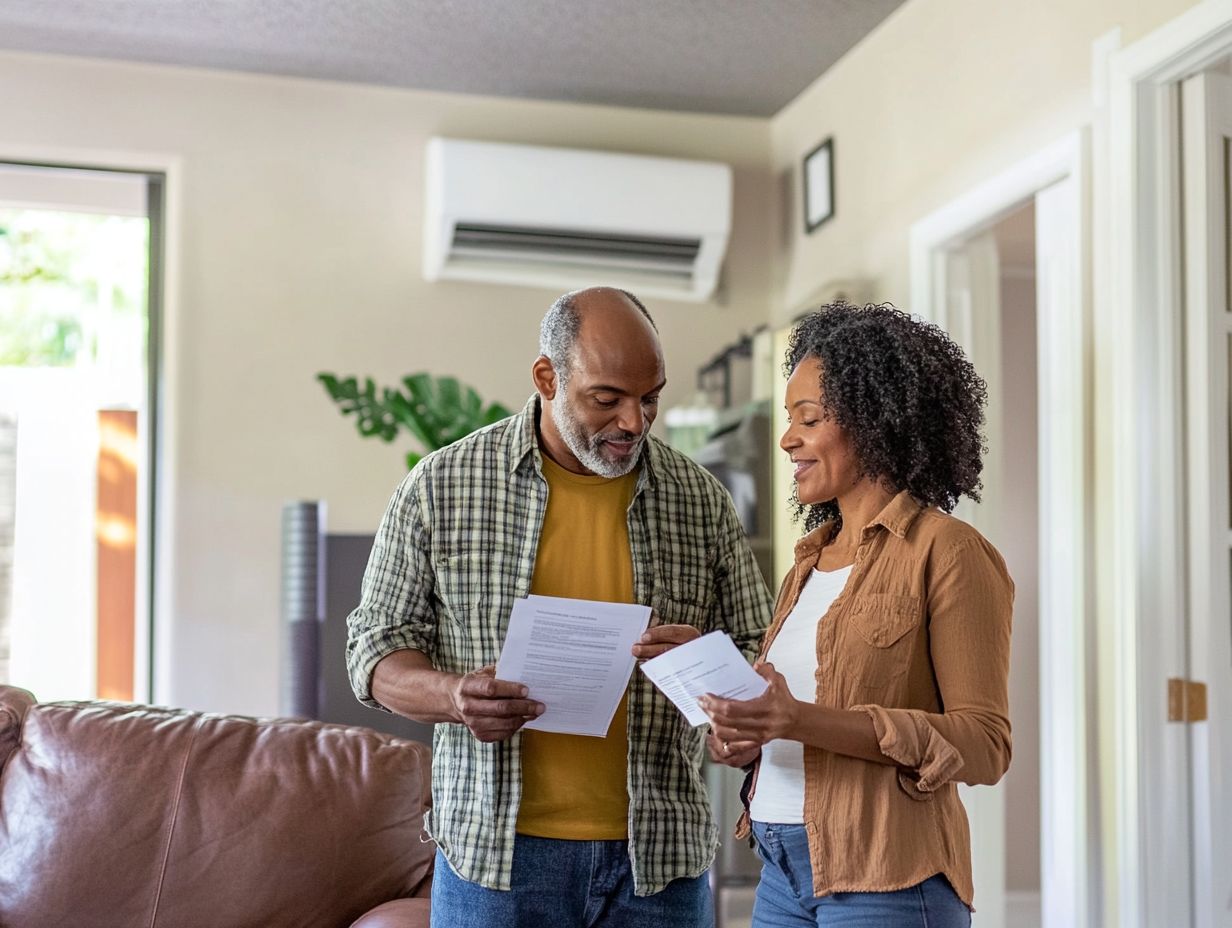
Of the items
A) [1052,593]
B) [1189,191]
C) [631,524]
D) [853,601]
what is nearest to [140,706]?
[631,524]

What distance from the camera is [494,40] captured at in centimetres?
379

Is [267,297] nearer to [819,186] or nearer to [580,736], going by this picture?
[819,186]

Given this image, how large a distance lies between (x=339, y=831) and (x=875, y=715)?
1133 millimetres

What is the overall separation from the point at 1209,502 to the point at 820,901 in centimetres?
136

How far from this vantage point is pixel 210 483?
402cm

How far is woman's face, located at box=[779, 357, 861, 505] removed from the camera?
1.55 metres

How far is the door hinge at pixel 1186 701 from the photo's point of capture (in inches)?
95.6

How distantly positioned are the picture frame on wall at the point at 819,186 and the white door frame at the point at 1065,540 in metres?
0.99

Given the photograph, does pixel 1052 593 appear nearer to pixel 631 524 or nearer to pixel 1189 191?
pixel 1189 191

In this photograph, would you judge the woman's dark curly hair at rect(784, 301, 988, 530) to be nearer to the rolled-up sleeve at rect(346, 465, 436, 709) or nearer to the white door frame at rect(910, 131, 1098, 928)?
the rolled-up sleeve at rect(346, 465, 436, 709)

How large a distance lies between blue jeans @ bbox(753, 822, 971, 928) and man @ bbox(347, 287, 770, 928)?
0.15 m

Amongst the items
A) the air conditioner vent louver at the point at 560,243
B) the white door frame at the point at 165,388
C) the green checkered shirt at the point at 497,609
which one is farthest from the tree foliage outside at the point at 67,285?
the green checkered shirt at the point at 497,609

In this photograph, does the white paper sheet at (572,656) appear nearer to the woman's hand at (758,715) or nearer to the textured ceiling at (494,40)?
the woman's hand at (758,715)

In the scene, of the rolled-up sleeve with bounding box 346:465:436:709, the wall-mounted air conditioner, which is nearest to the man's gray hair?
the rolled-up sleeve with bounding box 346:465:436:709
